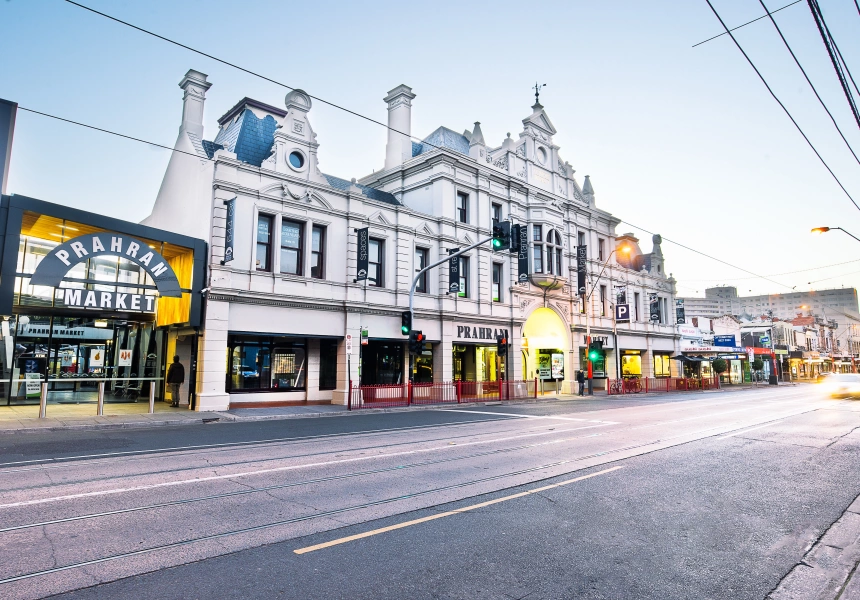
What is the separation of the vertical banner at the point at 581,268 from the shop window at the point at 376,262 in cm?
1796

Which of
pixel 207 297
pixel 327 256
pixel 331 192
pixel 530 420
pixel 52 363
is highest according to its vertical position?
pixel 331 192

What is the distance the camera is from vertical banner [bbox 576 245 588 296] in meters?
38.7

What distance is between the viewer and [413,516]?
6.32 meters

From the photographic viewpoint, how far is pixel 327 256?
78.7 ft

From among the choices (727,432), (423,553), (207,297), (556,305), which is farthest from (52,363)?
(556,305)

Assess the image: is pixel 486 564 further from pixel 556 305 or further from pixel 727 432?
pixel 556 305

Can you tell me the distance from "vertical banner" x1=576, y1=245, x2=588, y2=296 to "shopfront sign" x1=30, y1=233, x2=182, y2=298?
28.2m

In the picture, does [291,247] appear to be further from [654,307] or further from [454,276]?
[654,307]

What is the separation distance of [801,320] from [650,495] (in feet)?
386

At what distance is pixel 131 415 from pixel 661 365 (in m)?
46.0

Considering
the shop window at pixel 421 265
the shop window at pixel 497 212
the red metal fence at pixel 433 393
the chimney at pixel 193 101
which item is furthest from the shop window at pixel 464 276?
the chimney at pixel 193 101

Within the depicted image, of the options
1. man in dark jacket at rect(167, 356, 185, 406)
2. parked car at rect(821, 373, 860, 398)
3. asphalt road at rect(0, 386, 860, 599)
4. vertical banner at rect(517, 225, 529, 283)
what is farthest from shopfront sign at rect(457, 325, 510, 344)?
parked car at rect(821, 373, 860, 398)

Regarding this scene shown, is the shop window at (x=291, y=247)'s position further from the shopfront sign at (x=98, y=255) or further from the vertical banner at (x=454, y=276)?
the vertical banner at (x=454, y=276)

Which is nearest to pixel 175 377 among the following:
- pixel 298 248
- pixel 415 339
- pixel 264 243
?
pixel 264 243
